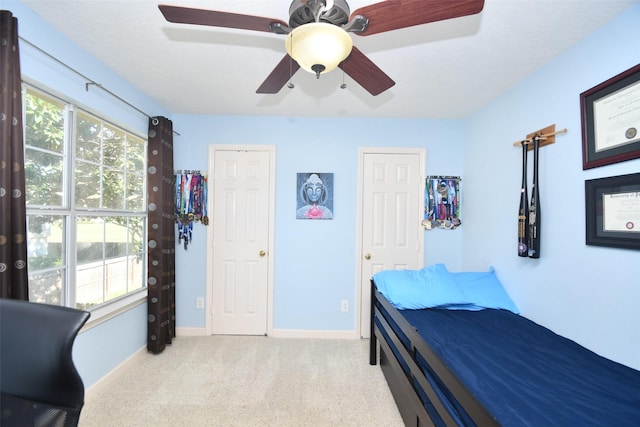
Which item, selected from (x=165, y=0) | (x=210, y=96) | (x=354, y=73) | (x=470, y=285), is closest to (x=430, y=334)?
(x=470, y=285)

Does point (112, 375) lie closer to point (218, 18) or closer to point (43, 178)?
point (43, 178)

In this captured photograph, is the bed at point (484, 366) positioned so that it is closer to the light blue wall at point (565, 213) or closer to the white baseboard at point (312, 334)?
the light blue wall at point (565, 213)

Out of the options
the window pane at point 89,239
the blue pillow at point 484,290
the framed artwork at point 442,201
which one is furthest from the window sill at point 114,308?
the framed artwork at point 442,201

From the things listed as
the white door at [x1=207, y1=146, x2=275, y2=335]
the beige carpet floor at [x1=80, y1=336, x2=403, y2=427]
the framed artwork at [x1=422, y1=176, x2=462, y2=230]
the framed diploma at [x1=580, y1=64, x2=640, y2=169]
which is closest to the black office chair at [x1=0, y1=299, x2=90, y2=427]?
the beige carpet floor at [x1=80, y1=336, x2=403, y2=427]

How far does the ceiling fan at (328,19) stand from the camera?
947mm

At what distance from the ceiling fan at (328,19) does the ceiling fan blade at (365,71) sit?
5.9 inches

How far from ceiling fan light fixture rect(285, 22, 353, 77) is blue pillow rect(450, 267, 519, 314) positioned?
6.18ft

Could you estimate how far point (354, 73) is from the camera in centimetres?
137

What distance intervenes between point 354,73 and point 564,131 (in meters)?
1.36

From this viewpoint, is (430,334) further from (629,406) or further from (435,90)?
(435,90)

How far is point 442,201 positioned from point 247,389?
251cm

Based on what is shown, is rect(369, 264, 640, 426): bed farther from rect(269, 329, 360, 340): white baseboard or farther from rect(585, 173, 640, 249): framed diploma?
rect(269, 329, 360, 340): white baseboard

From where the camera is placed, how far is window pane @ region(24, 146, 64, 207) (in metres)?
1.55

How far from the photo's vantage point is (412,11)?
964 mm
